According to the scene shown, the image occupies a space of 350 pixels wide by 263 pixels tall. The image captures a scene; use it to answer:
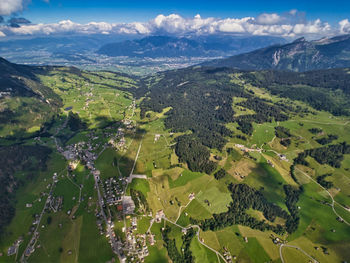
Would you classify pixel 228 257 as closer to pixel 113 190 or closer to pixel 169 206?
pixel 169 206

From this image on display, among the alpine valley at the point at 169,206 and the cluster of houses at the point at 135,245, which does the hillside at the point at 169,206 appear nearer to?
the cluster of houses at the point at 135,245

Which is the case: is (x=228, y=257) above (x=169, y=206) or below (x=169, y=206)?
below

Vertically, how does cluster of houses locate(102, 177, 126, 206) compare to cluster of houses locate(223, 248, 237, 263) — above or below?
above

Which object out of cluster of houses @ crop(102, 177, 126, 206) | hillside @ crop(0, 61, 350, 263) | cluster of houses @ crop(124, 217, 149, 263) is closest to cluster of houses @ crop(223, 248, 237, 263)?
hillside @ crop(0, 61, 350, 263)

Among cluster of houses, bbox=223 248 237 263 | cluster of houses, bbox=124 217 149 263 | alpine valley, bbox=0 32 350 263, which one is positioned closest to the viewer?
cluster of houses, bbox=124 217 149 263

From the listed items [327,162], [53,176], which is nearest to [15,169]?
[53,176]

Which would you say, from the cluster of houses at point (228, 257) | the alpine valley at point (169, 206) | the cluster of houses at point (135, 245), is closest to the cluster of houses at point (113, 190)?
the alpine valley at point (169, 206)

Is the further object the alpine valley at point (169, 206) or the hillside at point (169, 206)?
the hillside at point (169, 206)

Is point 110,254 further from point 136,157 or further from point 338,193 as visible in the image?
point 338,193

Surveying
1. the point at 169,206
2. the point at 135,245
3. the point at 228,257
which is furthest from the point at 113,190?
the point at 228,257

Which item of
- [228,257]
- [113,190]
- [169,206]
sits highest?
[113,190]

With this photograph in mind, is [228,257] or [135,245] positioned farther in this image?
[228,257]

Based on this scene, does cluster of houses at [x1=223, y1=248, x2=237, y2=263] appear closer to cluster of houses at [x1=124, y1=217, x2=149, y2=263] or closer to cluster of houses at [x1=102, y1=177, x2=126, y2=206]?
cluster of houses at [x1=124, y1=217, x2=149, y2=263]
